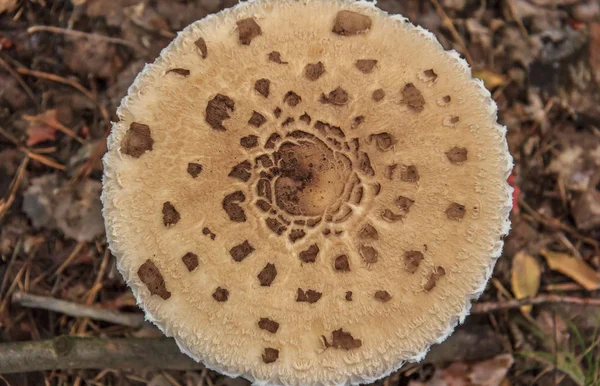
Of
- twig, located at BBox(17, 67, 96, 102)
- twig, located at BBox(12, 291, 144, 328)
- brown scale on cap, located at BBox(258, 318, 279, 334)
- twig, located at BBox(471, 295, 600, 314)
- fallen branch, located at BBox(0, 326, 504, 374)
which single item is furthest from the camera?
twig, located at BBox(17, 67, 96, 102)

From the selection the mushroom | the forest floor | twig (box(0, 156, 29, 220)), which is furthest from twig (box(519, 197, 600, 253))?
twig (box(0, 156, 29, 220))

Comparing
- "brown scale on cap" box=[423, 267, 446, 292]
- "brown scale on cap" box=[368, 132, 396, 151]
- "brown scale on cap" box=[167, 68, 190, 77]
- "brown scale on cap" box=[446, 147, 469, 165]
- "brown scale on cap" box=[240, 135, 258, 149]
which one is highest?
"brown scale on cap" box=[167, 68, 190, 77]

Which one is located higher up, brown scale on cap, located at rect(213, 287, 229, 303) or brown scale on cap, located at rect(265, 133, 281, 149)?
brown scale on cap, located at rect(265, 133, 281, 149)

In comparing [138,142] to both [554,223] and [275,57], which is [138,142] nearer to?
[275,57]

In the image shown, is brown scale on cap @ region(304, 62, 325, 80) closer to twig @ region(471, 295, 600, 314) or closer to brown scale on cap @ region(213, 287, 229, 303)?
brown scale on cap @ region(213, 287, 229, 303)

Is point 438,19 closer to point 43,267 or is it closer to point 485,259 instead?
point 485,259

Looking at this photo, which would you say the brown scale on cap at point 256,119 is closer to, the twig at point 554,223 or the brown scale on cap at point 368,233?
the brown scale on cap at point 368,233
